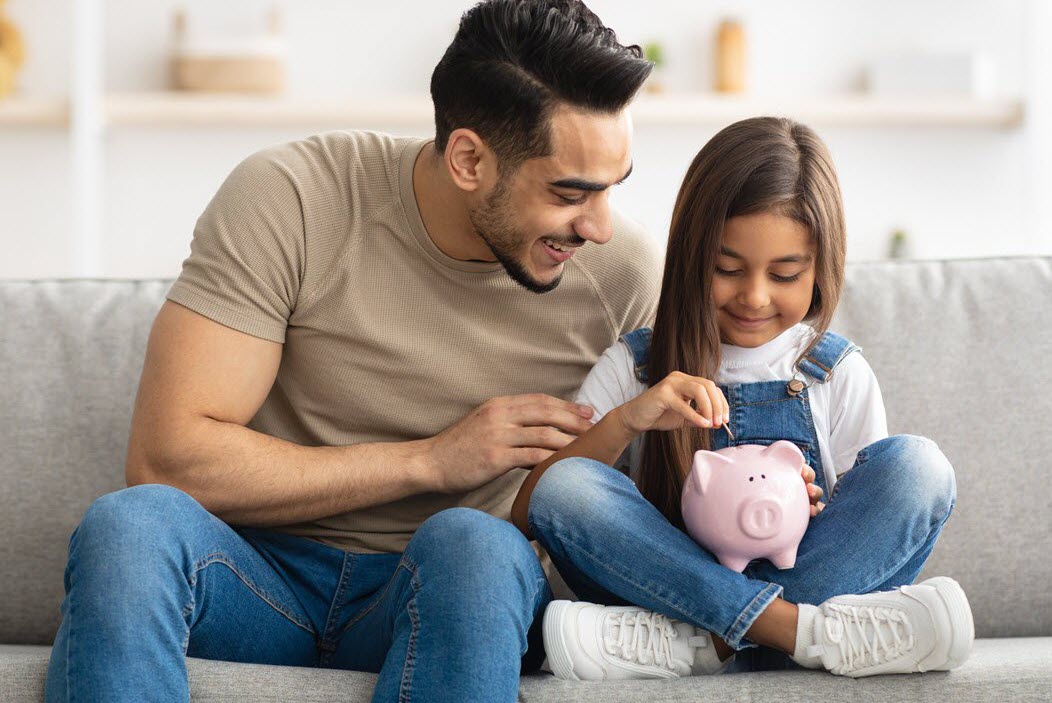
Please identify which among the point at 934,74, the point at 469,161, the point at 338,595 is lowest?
the point at 338,595

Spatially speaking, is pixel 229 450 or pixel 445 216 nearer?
pixel 229 450

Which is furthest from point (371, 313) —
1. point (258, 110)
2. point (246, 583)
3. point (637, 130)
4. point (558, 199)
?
point (637, 130)

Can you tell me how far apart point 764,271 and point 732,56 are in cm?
245

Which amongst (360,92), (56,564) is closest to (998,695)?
(56,564)

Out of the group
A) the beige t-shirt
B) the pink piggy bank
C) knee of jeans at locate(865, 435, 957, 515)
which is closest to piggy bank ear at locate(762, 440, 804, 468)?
the pink piggy bank

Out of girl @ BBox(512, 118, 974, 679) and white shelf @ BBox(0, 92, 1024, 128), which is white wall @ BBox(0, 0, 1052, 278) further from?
girl @ BBox(512, 118, 974, 679)

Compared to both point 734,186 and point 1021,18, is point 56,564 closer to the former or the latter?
point 734,186

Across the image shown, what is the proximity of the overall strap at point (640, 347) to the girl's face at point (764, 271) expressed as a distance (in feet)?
0.42

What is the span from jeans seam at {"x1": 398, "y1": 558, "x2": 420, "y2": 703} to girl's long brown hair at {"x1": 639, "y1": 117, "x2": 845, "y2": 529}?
43cm

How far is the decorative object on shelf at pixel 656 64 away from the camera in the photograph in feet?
12.5

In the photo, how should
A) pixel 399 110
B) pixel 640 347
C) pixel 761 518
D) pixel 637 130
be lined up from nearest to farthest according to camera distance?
pixel 761 518 < pixel 640 347 < pixel 399 110 < pixel 637 130

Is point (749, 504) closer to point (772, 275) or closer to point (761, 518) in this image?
point (761, 518)

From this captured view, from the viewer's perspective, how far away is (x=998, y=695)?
1.30 m

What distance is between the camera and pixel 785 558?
1.41 meters
